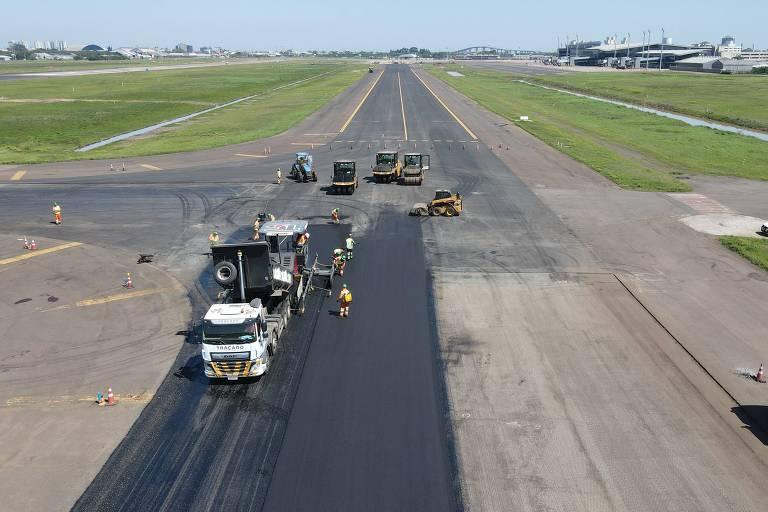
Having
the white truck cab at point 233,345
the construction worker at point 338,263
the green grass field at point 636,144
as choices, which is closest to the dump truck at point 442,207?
the construction worker at point 338,263

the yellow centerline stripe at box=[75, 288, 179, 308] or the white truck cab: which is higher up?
the white truck cab

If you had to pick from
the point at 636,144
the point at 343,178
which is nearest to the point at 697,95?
the point at 636,144

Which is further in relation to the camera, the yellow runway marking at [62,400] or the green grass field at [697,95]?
the green grass field at [697,95]

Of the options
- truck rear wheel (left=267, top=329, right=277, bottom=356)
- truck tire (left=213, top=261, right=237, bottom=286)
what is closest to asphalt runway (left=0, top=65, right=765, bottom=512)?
truck rear wheel (left=267, top=329, right=277, bottom=356)

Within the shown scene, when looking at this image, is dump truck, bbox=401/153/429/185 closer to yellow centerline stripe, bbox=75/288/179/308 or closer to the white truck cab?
yellow centerline stripe, bbox=75/288/179/308

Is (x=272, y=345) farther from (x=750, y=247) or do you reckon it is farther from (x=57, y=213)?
(x=750, y=247)

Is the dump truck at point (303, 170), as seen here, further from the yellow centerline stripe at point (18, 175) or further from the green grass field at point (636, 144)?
the green grass field at point (636, 144)
